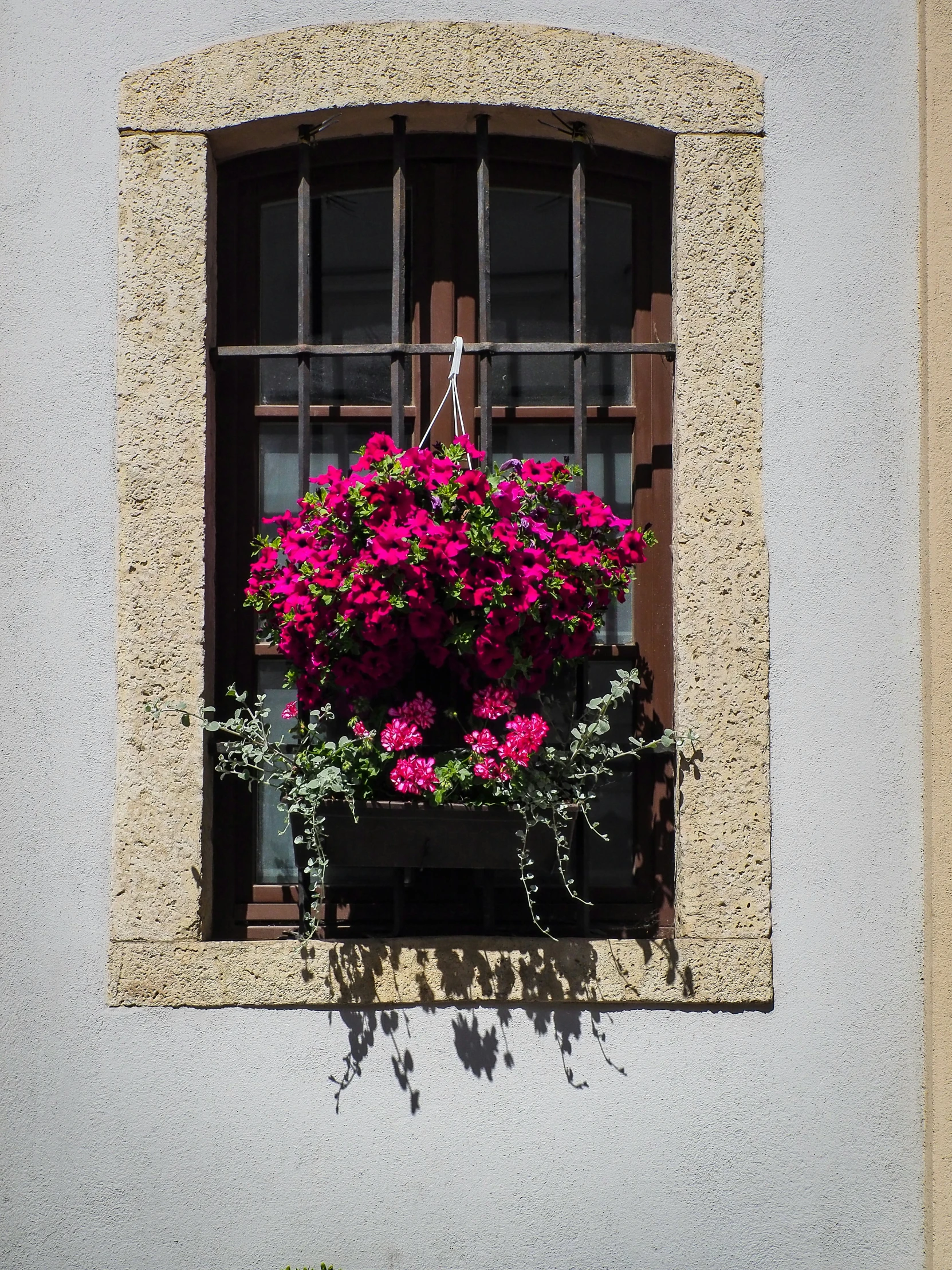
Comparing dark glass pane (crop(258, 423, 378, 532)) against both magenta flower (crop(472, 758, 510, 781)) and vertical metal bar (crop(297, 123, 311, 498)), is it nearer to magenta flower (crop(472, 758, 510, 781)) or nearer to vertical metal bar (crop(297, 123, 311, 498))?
vertical metal bar (crop(297, 123, 311, 498))

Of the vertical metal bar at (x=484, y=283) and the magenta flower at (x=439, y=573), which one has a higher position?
the vertical metal bar at (x=484, y=283)

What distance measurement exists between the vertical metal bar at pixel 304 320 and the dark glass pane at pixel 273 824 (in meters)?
0.51

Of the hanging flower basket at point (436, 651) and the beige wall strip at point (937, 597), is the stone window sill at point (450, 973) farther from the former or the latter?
the beige wall strip at point (937, 597)

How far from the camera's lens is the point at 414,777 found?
2191mm

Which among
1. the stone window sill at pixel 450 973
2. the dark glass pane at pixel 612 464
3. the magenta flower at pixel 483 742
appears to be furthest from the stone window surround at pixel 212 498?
the magenta flower at pixel 483 742

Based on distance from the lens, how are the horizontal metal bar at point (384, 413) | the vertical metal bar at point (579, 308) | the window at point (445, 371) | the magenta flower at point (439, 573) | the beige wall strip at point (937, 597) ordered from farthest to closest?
the horizontal metal bar at point (384, 413)
the window at point (445, 371)
the vertical metal bar at point (579, 308)
the beige wall strip at point (937, 597)
the magenta flower at point (439, 573)

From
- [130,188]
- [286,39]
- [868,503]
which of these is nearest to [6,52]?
[130,188]

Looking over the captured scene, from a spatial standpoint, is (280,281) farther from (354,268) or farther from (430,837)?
(430,837)

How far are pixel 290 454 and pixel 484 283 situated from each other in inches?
25.9

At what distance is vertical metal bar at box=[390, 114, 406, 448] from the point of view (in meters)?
2.47

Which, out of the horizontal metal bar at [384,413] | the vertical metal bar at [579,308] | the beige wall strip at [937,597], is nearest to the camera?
the beige wall strip at [937,597]

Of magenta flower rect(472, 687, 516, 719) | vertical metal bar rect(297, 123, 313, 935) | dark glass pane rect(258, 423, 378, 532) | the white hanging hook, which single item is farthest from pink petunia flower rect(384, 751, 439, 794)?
the white hanging hook

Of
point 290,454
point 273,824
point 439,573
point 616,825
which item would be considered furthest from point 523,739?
point 290,454

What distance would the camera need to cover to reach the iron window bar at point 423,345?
246cm
